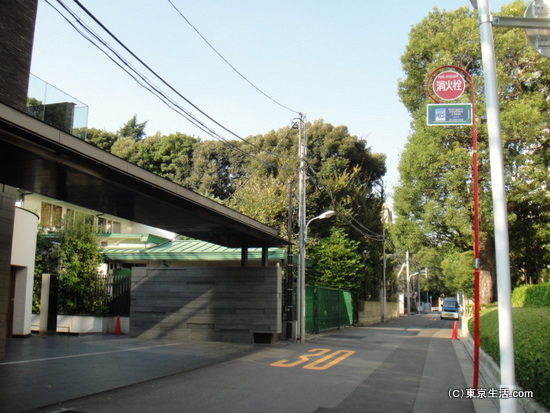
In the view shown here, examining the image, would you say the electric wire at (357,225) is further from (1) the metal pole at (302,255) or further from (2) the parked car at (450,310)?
(2) the parked car at (450,310)

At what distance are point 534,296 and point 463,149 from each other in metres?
7.91

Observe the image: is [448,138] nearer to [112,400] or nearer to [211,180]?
Answer: [112,400]

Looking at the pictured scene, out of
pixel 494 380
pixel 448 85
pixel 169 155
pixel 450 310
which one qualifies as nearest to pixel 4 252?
pixel 448 85

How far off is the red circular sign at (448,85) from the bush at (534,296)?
419 inches

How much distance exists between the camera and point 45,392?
26.6 ft

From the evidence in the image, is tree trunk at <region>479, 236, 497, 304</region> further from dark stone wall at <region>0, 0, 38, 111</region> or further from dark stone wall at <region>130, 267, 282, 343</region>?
dark stone wall at <region>0, 0, 38, 111</region>

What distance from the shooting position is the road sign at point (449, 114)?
7.42 meters

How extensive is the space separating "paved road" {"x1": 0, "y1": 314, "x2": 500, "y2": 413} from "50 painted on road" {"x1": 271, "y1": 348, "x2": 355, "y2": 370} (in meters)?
0.03

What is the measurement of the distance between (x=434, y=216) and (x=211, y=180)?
24423 millimetres

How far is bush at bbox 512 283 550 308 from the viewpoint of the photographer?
15605 millimetres

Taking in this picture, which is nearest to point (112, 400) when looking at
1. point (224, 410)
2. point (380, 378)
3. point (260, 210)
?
point (224, 410)

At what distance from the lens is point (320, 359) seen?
537 inches

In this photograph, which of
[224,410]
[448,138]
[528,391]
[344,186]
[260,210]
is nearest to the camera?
[528,391]

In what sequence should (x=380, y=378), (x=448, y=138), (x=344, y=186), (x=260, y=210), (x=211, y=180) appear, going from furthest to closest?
(x=211, y=180)
(x=344, y=186)
(x=260, y=210)
(x=448, y=138)
(x=380, y=378)
